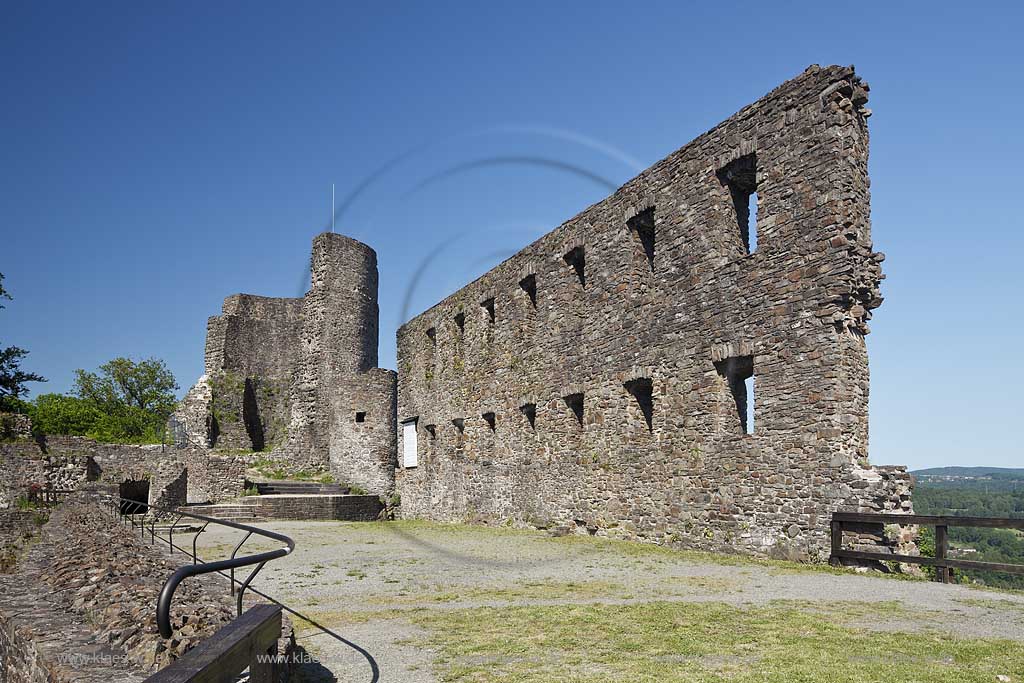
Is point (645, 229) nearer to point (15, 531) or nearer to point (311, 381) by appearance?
point (15, 531)

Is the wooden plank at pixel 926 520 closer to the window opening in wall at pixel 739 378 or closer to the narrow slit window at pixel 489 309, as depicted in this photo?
the window opening in wall at pixel 739 378

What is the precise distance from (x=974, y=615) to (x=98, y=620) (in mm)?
7199

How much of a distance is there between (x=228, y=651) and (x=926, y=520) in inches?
332

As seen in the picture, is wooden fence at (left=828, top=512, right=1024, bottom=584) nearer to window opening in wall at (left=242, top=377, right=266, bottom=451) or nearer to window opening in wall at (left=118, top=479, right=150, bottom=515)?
window opening in wall at (left=118, top=479, right=150, bottom=515)

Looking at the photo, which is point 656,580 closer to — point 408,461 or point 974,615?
point 974,615

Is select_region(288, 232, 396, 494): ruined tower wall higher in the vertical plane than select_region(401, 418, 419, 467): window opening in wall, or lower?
higher

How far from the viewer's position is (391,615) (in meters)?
7.45

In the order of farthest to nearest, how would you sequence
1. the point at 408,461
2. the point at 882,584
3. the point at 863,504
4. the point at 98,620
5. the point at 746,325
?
1. the point at 408,461
2. the point at 746,325
3. the point at 863,504
4. the point at 882,584
5. the point at 98,620

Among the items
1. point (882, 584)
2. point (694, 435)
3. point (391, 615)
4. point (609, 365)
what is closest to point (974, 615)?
point (882, 584)

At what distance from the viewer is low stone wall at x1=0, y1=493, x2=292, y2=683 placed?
4129 mm

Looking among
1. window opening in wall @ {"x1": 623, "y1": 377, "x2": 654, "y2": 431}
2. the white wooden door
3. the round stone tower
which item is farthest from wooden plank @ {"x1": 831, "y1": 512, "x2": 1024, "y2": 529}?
the round stone tower

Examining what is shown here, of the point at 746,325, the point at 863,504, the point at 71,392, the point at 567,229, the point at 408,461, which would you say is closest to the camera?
the point at 863,504

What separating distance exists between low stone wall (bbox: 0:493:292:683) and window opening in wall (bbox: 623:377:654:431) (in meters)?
9.42

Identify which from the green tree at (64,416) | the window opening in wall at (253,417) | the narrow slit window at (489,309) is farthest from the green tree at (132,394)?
the narrow slit window at (489,309)
